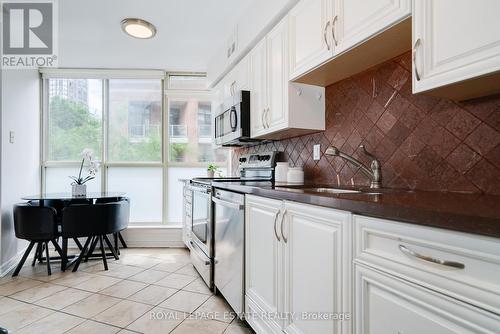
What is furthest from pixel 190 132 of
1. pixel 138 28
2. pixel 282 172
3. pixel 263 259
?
pixel 263 259

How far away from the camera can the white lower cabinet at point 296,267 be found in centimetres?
101

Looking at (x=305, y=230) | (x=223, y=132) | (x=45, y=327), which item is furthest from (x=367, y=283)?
(x=223, y=132)

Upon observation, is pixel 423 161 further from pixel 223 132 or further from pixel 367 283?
pixel 223 132

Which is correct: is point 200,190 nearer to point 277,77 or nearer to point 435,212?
point 277,77

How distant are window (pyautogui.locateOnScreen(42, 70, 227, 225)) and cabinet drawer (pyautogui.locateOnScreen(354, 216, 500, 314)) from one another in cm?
351

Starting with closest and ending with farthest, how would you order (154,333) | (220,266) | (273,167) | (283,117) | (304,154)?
(154,333)
(283,117)
(220,266)
(304,154)
(273,167)

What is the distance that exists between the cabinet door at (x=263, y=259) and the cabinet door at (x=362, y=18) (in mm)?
888

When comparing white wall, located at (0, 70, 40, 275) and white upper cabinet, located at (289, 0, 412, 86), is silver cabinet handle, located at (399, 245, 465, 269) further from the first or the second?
white wall, located at (0, 70, 40, 275)

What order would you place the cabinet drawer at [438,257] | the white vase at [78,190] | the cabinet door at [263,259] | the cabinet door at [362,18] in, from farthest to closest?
1. the white vase at [78,190]
2. the cabinet door at [263,259]
3. the cabinet door at [362,18]
4. the cabinet drawer at [438,257]

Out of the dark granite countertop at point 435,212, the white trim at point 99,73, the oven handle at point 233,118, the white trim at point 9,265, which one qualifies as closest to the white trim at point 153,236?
the white trim at point 9,265

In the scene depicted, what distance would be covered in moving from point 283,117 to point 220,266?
124 centimetres

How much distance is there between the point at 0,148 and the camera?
9.26 ft

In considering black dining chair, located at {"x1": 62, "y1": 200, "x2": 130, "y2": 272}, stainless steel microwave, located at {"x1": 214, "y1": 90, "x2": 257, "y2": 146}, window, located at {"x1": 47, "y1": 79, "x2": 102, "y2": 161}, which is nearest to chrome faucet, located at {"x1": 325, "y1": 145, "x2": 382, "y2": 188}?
stainless steel microwave, located at {"x1": 214, "y1": 90, "x2": 257, "y2": 146}

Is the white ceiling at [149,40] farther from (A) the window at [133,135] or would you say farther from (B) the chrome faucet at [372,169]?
(B) the chrome faucet at [372,169]
